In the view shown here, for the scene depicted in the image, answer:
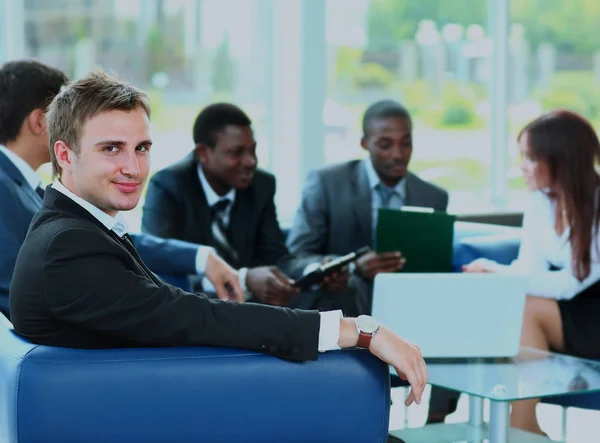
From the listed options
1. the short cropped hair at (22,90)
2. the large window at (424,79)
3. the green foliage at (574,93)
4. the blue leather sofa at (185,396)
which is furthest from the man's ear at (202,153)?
the green foliage at (574,93)

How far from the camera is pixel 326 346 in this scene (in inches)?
85.7

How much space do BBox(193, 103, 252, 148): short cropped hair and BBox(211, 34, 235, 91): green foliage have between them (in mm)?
1204

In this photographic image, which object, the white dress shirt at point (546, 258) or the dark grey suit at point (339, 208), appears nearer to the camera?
the white dress shirt at point (546, 258)

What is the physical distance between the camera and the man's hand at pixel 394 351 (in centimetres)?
218

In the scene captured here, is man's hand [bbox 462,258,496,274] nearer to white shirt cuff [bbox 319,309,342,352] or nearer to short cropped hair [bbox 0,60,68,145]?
short cropped hair [bbox 0,60,68,145]

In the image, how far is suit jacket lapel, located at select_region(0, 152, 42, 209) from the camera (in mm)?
3074

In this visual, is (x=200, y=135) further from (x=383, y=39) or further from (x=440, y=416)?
(x=383, y=39)

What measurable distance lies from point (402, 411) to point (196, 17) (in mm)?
2376

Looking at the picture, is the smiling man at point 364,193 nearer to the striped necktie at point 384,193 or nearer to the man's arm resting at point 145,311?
the striped necktie at point 384,193

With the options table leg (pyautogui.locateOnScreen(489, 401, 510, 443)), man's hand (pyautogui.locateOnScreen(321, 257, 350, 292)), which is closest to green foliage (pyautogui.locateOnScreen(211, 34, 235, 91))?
man's hand (pyautogui.locateOnScreen(321, 257, 350, 292))

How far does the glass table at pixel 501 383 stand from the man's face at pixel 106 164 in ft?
4.15

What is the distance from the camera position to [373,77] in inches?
249

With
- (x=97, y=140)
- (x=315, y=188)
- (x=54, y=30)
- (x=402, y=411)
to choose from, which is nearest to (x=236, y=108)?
(x=315, y=188)

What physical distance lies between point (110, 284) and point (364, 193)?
8.88ft
